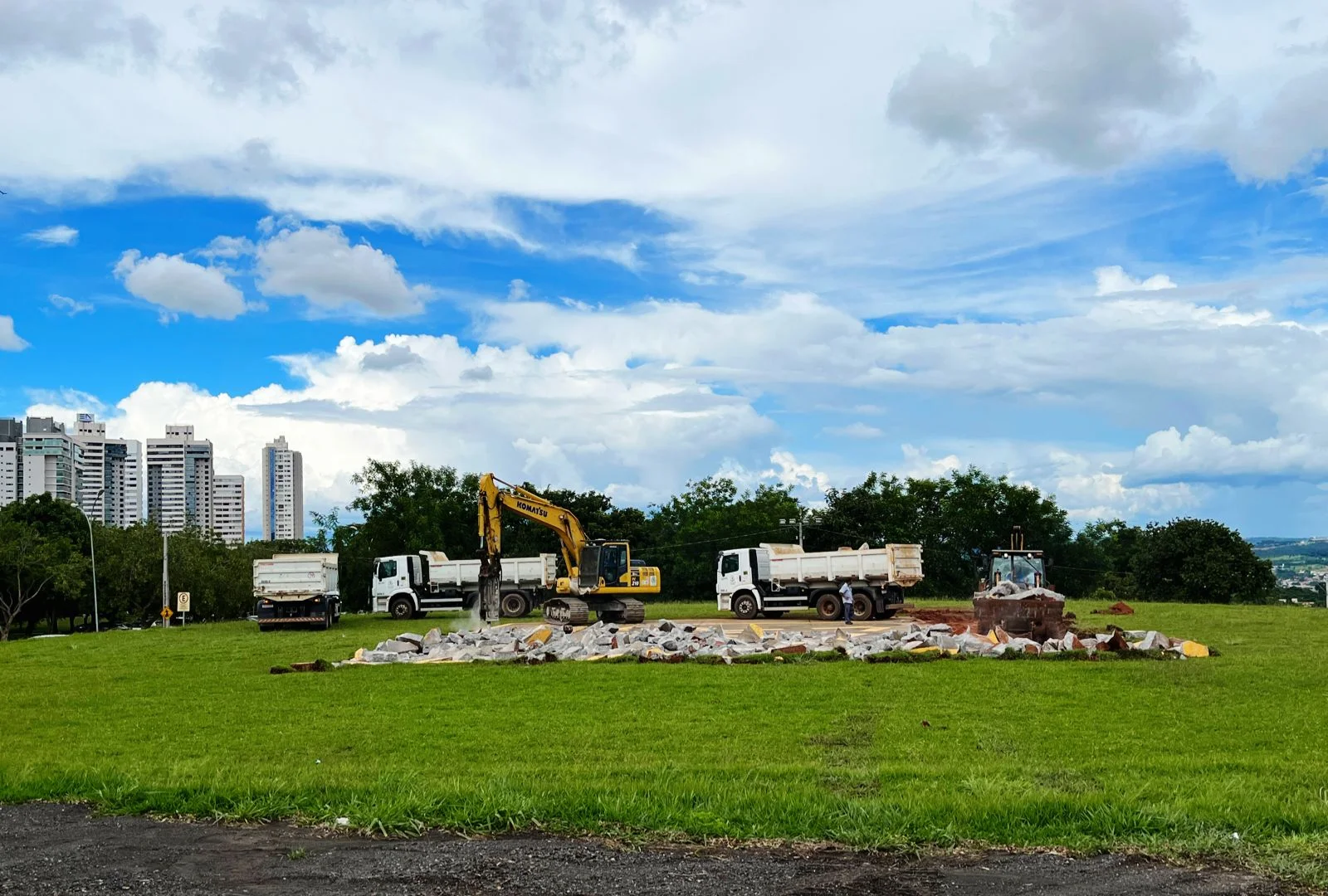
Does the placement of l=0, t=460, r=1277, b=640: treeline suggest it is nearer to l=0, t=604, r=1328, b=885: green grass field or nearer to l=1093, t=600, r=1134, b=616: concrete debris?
l=1093, t=600, r=1134, b=616: concrete debris

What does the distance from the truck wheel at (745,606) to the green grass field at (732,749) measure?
19923mm

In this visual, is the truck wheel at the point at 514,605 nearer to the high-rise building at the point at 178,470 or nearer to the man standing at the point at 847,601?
the man standing at the point at 847,601

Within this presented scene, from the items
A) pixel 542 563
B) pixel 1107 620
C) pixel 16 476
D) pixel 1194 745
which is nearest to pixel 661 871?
pixel 1194 745

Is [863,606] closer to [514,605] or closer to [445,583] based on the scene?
[514,605]

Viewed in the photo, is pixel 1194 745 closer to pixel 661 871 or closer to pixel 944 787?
pixel 944 787

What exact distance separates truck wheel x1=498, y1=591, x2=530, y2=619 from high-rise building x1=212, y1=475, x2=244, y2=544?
362ft

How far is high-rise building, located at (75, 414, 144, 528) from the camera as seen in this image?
122m

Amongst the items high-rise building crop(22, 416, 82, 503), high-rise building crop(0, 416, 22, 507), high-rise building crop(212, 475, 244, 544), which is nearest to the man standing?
high-rise building crop(22, 416, 82, 503)

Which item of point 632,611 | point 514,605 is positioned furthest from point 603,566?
point 514,605

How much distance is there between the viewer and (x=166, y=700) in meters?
16.9

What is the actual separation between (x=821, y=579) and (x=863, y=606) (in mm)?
1745

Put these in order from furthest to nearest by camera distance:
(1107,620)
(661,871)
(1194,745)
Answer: (1107,620), (1194,745), (661,871)

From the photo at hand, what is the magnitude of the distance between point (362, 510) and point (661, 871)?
2931 inches

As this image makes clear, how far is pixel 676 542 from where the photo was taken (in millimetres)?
84312
